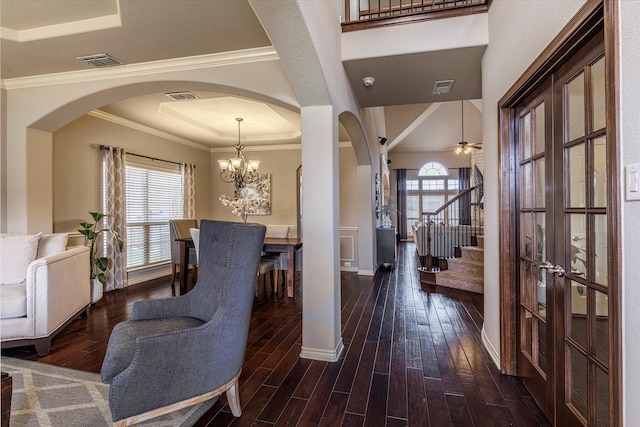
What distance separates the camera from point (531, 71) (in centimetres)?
170

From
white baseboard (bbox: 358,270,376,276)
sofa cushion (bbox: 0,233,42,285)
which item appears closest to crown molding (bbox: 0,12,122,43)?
sofa cushion (bbox: 0,233,42,285)

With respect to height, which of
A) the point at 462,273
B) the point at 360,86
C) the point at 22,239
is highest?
the point at 360,86

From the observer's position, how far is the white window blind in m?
5.13

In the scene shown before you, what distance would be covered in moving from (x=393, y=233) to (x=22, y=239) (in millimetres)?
5476

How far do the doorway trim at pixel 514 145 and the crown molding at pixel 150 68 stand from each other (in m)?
1.98

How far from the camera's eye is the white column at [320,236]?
250cm

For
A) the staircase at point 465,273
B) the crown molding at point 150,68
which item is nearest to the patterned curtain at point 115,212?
the crown molding at point 150,68

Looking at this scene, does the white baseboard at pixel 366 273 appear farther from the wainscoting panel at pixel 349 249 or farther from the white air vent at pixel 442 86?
the white air vent at pixel 442 86

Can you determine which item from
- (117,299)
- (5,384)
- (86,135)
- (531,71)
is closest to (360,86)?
(531,71)

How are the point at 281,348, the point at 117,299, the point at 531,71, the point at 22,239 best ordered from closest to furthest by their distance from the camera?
the point at 531,71
the point at 281,348
the point at 22,239
the point at 117,299

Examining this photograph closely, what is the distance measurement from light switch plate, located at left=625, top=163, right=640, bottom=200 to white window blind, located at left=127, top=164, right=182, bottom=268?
583cm

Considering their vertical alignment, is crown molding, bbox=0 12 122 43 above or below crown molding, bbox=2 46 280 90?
above

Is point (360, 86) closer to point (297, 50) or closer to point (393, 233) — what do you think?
point (297, 50)

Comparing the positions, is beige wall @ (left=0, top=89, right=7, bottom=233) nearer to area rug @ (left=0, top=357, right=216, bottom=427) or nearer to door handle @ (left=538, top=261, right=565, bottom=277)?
area rug @ (left=0, top=357, right=216, bottom=427)
